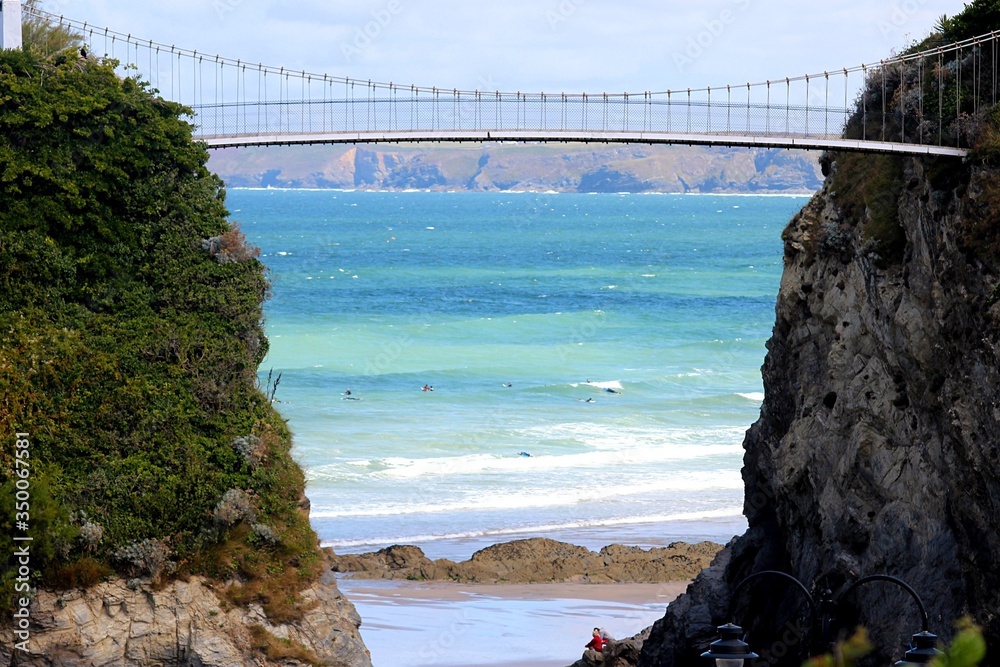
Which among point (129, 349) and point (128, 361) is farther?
point (129, 349)

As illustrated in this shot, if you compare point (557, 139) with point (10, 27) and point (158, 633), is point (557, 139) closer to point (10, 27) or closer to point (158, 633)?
point (158, 633)

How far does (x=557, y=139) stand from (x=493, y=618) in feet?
34.3

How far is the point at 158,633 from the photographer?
19578 millimetres

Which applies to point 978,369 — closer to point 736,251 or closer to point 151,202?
point 151,202

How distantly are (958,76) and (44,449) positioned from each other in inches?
606

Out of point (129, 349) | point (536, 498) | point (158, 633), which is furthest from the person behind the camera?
point (536, 498)

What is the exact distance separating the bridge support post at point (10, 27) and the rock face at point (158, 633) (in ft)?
41.2

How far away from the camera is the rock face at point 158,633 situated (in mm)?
19188

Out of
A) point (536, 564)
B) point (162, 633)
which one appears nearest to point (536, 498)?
point (536, 564)

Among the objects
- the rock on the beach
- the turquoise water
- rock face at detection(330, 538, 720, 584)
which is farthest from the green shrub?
rock face at detection(330, 538, 720, 584)

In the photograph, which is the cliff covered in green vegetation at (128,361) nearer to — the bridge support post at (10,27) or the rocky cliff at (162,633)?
the rocky cliff at (162,633)

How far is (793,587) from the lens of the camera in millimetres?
22250

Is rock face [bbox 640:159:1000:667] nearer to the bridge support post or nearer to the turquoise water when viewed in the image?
the turquoise water

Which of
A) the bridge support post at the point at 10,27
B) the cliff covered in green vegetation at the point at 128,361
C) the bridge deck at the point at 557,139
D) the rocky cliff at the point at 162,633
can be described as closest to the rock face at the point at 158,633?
the rocky cliff at the point at 162,633
